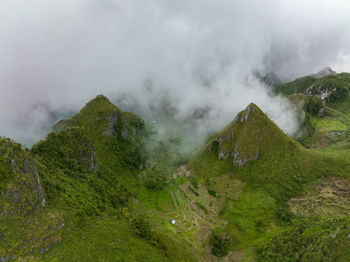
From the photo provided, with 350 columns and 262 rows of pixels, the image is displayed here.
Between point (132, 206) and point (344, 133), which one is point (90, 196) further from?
point (344, 133)

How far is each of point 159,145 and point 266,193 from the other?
4182 inches

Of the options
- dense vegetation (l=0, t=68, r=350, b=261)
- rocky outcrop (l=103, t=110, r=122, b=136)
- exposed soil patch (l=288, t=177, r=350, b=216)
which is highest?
rocky outcrop (l=103, t=110, r=122, b=136)

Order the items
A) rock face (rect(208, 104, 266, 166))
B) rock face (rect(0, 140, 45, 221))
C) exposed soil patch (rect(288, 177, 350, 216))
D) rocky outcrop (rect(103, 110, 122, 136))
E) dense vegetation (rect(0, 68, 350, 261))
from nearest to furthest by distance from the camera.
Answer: rock face (rect(0, 140, 45, 221)) → dense vegetation (rect(0, 68, 350, 261)) → exposed soil patch (rect(288, 177, 350, 216)) → rock face (rect(208, 104, 266, 166)) → rocky outcrop (rect(103, 110, 122, 136))

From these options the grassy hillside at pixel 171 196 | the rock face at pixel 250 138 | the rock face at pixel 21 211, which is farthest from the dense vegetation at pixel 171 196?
the rock face at pixel 250 138

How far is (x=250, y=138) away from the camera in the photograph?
118 m

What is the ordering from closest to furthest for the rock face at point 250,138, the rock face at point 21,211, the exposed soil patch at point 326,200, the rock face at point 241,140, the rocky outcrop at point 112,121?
the rock face at point 21,211 → the exposed soil patch at point 326,200 → the rock face at point 250,138 → the rock face at point 241,140 → the rocky outcrop at point 112,121

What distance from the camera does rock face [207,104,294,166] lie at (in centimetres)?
11338

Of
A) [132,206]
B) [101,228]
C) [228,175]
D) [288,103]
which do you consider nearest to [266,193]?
[228,175]

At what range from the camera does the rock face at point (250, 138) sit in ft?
372

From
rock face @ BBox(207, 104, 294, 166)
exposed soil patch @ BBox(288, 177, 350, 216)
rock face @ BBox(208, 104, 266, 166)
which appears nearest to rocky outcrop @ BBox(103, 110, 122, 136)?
rock face @ BBox(208, 104, 266, 166)

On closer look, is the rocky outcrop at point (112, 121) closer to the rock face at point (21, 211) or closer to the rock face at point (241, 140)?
the rock face at point (21, 211)

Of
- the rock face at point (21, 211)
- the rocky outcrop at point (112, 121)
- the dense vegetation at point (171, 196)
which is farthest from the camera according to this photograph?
the rocky outcrop at point (112, 121)

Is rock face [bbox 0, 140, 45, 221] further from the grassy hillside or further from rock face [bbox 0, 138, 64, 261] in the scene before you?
the grassy hillside

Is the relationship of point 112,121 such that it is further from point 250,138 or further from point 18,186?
point 250,138
